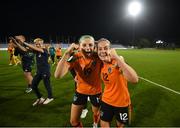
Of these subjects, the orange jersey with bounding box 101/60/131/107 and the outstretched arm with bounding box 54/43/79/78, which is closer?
the orange jersey with bounding box 101/60/131/107

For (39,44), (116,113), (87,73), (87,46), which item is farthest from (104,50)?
(39,44)

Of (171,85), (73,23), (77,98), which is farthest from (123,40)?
(77,98)

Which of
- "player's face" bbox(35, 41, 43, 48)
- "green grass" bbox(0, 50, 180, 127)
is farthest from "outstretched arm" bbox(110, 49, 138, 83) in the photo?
"player's face" bbox(35, 41, 43, 48)

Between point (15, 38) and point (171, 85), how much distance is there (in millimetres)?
7414

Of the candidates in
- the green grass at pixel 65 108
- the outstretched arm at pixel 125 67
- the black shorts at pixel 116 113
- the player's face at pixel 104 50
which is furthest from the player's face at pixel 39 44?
the outstretched arm at pixel 125 67

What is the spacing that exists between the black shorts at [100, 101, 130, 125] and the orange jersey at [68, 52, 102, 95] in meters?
0.73

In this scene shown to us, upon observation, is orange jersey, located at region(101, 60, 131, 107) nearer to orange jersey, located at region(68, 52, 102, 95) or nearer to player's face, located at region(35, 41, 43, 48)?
orange jersey, located at region(68, 52, 102, 95)

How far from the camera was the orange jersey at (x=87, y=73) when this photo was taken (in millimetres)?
4535

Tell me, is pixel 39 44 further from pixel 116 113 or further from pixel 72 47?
pixel 116 113

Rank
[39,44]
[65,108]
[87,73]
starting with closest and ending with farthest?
[87,73] < [39,44] < [65,108]

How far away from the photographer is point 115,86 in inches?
157

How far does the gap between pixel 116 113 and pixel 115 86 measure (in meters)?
0.45

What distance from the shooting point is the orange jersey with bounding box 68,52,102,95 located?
14.9 feet

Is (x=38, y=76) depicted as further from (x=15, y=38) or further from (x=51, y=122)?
(x=51, y=122)
